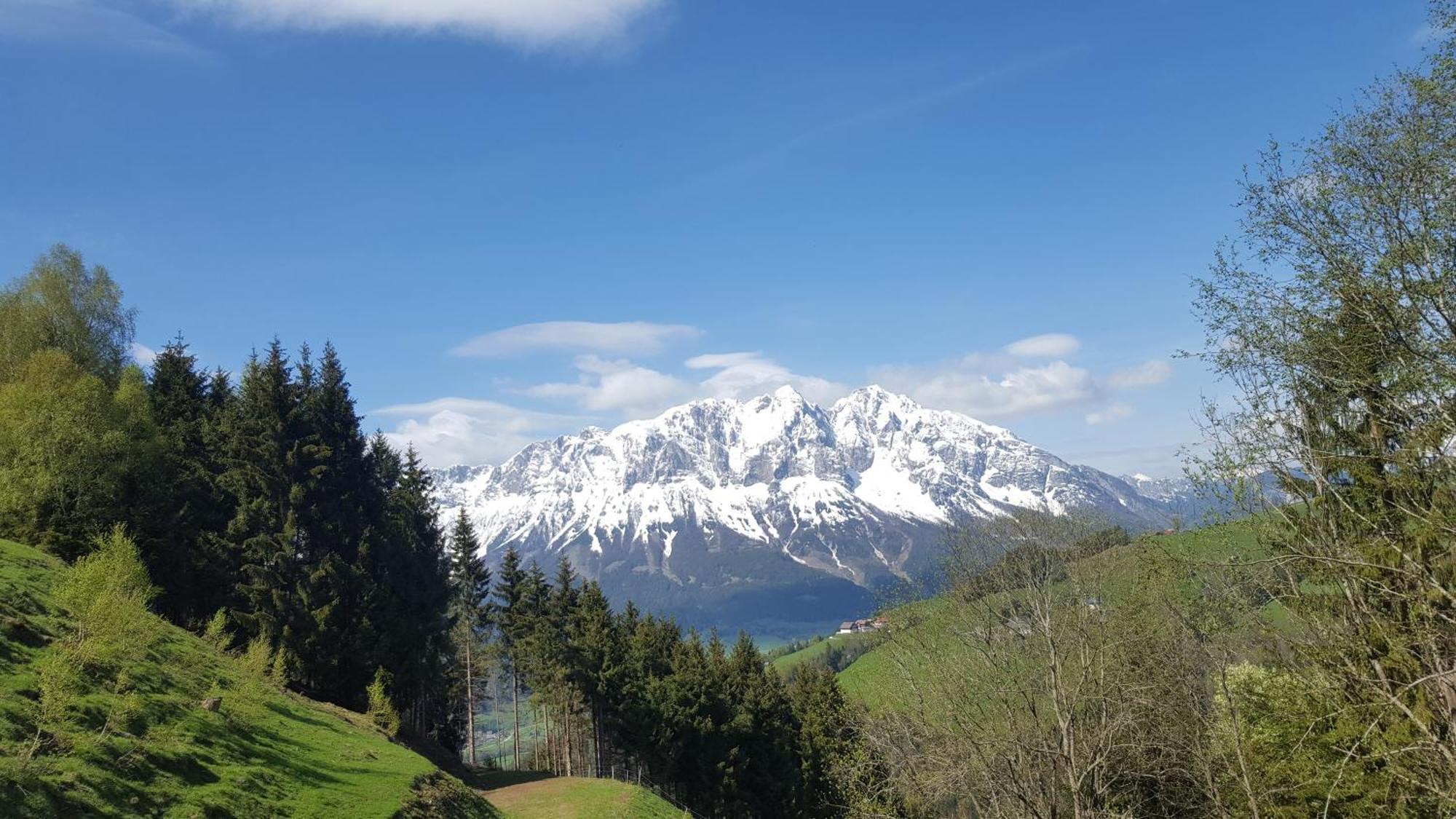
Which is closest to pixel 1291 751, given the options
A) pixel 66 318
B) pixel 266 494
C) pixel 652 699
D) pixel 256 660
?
pixel 256 660

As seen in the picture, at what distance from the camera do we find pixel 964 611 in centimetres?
3422

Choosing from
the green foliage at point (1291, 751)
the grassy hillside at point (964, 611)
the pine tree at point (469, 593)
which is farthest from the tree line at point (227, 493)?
the green foliage at point (1291, 751)

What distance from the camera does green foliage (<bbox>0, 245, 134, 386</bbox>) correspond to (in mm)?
50500

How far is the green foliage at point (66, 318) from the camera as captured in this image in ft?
166

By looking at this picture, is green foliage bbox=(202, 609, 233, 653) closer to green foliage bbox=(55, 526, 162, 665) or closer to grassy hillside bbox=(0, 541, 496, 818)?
grassy hillside bbox=(0, 541, 496, 818)

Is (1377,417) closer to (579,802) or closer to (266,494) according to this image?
(579,802)

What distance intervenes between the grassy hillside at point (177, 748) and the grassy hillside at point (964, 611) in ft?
62.4

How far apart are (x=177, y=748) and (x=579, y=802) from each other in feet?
74.1

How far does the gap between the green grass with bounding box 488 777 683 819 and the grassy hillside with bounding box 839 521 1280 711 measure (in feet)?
42.3

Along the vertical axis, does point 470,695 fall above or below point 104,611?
below

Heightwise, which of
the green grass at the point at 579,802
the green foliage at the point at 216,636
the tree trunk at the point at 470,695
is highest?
the green foliage at the point at 216,636

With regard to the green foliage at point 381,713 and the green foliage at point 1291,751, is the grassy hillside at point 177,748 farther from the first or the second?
the green foliage at point 1291,751

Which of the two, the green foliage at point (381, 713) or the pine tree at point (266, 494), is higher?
the pine tree at point (266, 494)

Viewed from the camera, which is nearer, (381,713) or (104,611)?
(104,611)
